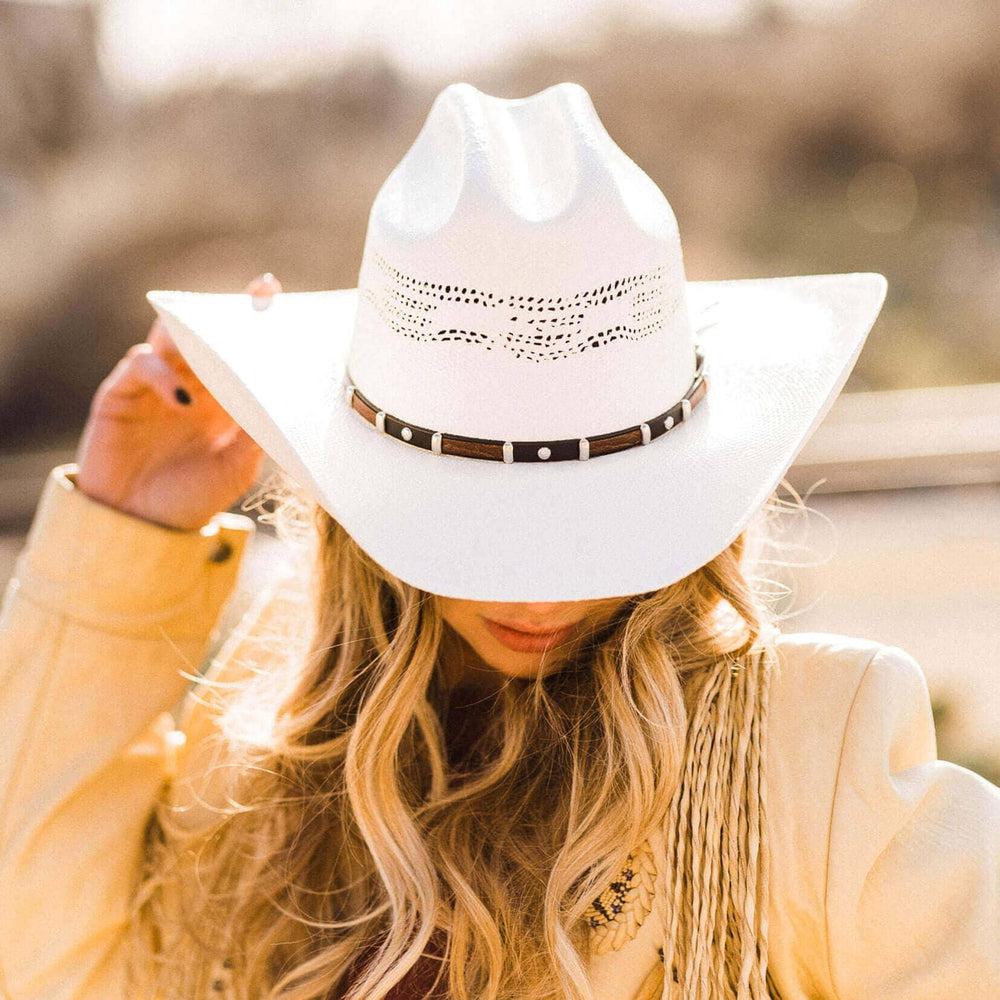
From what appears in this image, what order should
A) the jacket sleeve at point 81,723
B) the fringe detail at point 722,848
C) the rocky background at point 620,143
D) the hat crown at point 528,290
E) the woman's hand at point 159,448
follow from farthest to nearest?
1. the rocky background at point 620,143
2. the woman's hand at point 159,448
3. the jacket sleeve at point 81,723
4. the fringe detail at point 722,848
5. the hat crown at point 528,290

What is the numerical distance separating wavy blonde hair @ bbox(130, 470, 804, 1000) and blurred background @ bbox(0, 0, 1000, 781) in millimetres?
3079

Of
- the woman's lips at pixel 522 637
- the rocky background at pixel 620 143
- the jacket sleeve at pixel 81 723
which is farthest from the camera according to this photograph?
the rocky background at pixel 620 143

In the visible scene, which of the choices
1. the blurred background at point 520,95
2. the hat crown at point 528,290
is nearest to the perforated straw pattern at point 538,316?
the hat crown at point 528,290

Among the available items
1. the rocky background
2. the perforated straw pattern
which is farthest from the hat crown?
the rocky background

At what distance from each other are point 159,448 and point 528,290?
80 cm

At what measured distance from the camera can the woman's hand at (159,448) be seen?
1707mm

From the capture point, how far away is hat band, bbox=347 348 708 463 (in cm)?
115

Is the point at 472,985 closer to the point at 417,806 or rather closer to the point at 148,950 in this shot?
the point at 417,806

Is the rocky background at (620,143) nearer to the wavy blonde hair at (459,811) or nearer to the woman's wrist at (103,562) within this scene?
the woman's wrist at (103,562)

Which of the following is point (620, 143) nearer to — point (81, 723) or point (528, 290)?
point (81, 723)

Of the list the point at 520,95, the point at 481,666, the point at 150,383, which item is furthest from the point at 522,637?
the point at 520,95

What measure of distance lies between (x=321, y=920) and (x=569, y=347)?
0.83 metres

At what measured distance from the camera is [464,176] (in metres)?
1.14

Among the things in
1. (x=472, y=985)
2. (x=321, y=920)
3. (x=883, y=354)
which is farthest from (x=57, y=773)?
(x=883, y=354)
